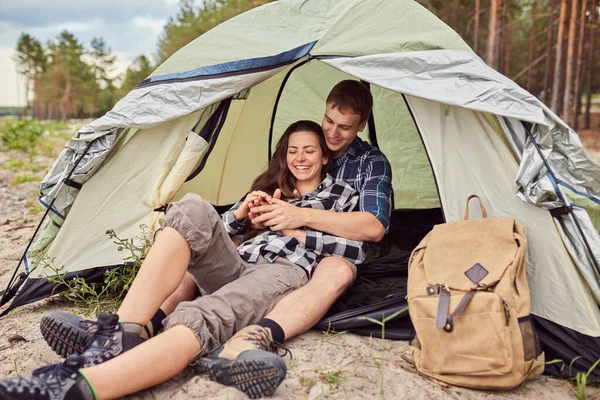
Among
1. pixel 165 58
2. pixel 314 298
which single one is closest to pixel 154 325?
pixel 314 298


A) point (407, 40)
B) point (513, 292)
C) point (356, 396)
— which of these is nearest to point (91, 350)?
point (356, 396)

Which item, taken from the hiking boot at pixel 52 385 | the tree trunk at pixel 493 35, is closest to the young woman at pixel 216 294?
the hiking boot at pixel 52 385

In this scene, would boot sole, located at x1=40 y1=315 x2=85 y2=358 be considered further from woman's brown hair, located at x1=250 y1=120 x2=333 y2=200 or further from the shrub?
the shrub

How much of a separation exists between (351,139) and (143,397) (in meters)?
1.74

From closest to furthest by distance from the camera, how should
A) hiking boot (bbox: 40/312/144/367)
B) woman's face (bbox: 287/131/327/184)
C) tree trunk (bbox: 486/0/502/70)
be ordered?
hiking boot (bbox: 40/312/144/367) < woman's face (bbox: 287/131/327/184) < tree trunk (bbox: 486/0/502/70)

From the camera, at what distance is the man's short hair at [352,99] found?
119 inches

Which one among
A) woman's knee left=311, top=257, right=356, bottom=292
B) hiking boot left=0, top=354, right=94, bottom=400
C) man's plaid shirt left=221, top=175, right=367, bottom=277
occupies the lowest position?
hiking boot left=0, top=354, right=94, bottom=400

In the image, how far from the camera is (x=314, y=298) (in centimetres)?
247

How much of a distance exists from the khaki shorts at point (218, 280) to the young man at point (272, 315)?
5 centimetres

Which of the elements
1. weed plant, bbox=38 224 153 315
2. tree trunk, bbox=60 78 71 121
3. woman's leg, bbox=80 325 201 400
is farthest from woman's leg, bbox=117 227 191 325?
tree trunk, bbox=60 78 71 121

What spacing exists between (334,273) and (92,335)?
1093 mm

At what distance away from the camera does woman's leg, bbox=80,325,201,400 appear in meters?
1.79

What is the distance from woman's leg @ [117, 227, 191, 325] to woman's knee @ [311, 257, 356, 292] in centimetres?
66

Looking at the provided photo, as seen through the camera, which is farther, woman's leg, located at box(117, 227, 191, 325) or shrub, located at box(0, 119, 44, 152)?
shrub, located at box(0, 119, 44, 152)
